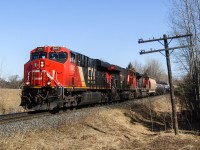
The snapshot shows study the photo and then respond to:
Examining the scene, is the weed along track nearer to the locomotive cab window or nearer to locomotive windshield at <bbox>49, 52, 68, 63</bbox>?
the locomotive cab window

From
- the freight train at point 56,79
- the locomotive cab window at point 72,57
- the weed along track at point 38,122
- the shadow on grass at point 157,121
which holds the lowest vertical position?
the shadow on grass at point 157,121

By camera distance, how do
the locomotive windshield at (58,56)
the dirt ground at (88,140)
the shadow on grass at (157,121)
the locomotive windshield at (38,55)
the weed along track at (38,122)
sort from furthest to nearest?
1. the shadow on grass at (157,121)
2. the locomotive windshield at (38,55)
3. the locomotive windshield at (58,56)
4. the weed along track at (38,122)
5. the dirt ground at (88,140)

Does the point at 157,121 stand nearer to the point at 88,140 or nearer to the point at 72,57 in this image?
the point at 72,57

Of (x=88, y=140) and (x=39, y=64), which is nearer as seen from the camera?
(x=88, y=140)

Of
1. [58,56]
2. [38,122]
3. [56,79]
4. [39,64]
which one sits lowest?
[38,122]

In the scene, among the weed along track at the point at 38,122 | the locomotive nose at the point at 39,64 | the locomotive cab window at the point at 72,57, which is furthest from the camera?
the locomotive cab window at the point at 72,57

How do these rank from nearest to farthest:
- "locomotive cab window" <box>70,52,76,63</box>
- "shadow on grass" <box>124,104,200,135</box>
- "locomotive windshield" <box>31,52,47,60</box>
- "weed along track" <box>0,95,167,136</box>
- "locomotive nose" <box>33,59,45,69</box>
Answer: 1. "weed along track" <box>0,95,167,136</box>
2. "locomotive nose" <box>33,59,45,69</box>
3. "locomotive windshield" <box>31,52,47,60</box>
4. "locomotive cab window" <box>70,52,76,63</box>
5. "shadow on grass" <box>124,104,200,135</box>

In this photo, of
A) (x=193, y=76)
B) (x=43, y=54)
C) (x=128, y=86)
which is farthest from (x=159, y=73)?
(x=43, y=54)

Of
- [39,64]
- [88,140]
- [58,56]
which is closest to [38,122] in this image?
[88,140]

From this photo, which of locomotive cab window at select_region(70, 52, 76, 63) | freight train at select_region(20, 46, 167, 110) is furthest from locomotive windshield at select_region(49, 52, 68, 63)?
locomotive cab window at select_region(70, 52, 76, 63)

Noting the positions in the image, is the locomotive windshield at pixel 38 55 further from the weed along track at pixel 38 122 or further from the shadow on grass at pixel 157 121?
the shadow on grass at pixel 157 121

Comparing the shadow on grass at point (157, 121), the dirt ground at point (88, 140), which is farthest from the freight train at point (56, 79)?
the shadow on grass at point (157, 121)

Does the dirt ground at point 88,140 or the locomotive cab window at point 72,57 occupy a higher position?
the locomotive cab window at point 72,57

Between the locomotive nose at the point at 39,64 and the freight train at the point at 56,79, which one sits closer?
the freight train at the point at 56,79
